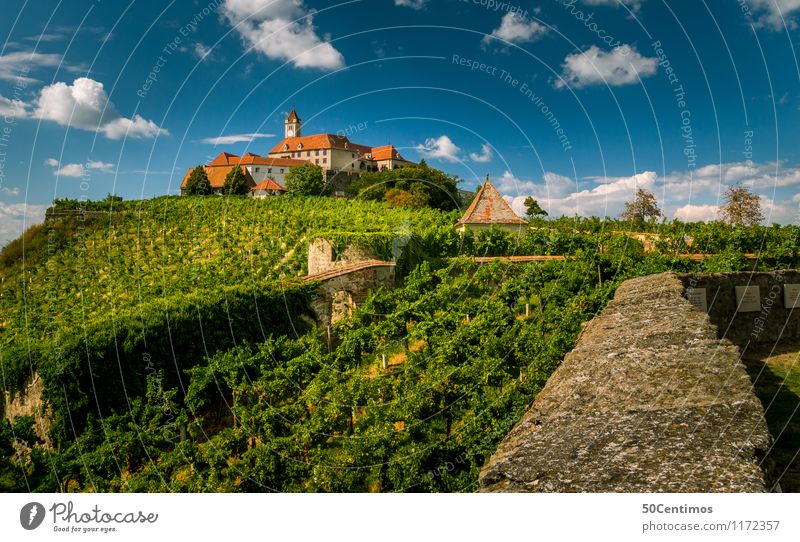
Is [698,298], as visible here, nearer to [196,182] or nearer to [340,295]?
[340,295]

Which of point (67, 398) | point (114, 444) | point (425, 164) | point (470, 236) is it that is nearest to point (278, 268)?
point (470, 236)

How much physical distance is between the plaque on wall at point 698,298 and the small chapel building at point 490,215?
17.3 metres

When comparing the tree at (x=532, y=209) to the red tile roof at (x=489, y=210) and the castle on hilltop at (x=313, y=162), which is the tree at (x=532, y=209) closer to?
the red tile roof at (x=489, y=210)

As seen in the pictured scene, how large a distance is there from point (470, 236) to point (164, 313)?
19.0 meters

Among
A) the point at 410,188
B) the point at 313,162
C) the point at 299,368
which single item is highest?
the point at 313,162

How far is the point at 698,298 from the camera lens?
1318cm

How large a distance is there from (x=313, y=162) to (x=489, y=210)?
1791 inches

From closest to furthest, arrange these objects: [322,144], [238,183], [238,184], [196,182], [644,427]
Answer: [644,427] < [196,182] < [238,183] < [238,184] < [322,144]

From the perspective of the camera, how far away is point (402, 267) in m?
23.6

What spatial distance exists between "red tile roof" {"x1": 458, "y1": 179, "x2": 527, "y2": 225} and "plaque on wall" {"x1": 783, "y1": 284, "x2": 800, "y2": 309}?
17.6 m

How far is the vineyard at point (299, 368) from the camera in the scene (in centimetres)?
913

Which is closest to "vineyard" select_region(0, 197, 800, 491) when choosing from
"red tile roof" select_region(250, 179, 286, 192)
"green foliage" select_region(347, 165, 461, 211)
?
"green foliage" select_region(347, 165, 461, 211)

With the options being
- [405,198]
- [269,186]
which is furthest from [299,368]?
[269,186]
